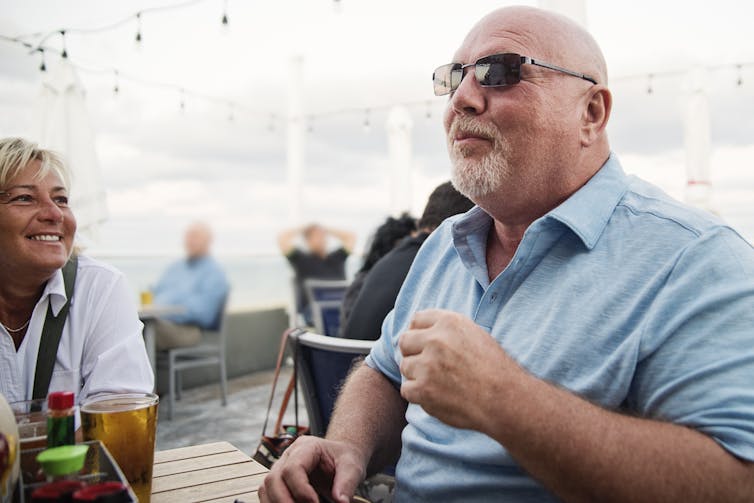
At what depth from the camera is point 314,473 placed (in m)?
1.08

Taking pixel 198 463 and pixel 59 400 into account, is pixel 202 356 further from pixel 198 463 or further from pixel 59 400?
pixel 59 400

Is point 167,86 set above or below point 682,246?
above

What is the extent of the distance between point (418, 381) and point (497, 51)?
86 cm

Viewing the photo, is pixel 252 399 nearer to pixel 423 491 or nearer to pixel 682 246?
pixel 423 491

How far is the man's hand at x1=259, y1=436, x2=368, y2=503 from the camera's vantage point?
3.18 ft

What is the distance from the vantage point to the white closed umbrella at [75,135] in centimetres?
495

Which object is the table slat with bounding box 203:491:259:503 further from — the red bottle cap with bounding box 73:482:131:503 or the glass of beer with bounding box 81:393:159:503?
the red bottle cap with bounding box 73:482:131:503

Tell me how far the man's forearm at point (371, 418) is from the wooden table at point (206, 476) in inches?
8.7

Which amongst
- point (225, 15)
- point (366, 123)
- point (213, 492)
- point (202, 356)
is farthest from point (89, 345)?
point (366, 123)

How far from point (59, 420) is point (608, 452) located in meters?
0.82

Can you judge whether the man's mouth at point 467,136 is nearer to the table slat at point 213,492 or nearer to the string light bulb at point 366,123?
the table slat at point 213,492

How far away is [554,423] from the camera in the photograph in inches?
30.5

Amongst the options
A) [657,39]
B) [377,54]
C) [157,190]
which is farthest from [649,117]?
[157,190]

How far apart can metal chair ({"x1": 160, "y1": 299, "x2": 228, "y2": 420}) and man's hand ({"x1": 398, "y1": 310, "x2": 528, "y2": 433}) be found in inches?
178
